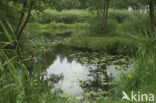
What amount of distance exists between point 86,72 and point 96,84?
947 millimetres

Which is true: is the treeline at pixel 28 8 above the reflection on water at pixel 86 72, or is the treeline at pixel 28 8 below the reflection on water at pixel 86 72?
above

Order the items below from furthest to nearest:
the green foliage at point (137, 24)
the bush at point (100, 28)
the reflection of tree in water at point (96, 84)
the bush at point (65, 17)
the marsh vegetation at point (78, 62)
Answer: the bush at point (65, 17)
the bush at point (100, 28)
the green foliage at point (137, 24)
the reflection of tree in water at point (96, 84)
the marsh vegetation at point (78, 62)

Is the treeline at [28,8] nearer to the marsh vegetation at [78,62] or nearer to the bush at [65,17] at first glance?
the marsh vegetation at [78,62]

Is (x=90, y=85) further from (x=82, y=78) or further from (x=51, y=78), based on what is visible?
(x=51, y=78)

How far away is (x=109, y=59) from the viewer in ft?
22.3

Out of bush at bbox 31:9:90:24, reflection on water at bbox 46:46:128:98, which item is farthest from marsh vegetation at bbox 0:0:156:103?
bush at bbox 31:9:90:24

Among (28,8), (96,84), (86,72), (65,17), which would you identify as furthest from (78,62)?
(65,17)

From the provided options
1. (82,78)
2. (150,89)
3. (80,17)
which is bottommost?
(80,17)

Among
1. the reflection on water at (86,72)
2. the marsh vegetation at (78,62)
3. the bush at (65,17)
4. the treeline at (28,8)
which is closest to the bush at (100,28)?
the marsh vegetation at (78,62)

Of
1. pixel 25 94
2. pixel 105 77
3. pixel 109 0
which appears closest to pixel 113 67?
pixel 105 77

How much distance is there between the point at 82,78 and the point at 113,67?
1.30 metres

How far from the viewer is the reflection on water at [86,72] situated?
4.34 meters

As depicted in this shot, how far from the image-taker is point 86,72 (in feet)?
18.2

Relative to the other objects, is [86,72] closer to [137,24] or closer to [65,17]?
[137,24]
